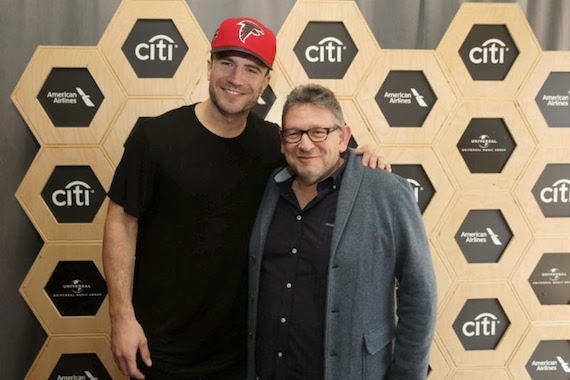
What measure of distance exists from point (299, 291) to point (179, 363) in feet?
1.65

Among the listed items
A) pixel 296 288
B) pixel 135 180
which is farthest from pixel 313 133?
pixel 135 180

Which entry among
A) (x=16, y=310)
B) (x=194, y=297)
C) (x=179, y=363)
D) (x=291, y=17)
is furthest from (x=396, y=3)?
(x=16, y=310)

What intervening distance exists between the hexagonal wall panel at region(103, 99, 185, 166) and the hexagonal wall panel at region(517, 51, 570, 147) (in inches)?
→ 63.1

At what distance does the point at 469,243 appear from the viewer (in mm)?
2197

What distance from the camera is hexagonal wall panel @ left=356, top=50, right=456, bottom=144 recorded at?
82.8 inches

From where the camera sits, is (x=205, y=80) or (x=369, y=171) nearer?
(x=369, y=171)

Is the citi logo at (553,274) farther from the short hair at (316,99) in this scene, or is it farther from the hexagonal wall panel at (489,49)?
the short hair at (316,99)

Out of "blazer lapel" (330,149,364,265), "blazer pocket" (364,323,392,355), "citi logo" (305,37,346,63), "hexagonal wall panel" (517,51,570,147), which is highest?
"hexagonal wall panel" (517,51,570,147)

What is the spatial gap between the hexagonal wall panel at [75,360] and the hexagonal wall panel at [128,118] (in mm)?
815

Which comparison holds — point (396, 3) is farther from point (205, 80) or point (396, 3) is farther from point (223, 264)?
point (223, 264)

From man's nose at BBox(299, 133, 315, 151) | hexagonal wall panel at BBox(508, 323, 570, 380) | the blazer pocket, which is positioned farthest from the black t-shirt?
hexagonal wall panel at BBox(508, 323, 570, 380)

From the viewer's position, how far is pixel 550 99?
85.8 inches

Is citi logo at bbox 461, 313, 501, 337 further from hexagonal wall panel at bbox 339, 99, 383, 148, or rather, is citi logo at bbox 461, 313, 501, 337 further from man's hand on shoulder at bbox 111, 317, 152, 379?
man's hand on shoulder at bbox 111, 317, 152, 379

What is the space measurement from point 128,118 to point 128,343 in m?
0.98
